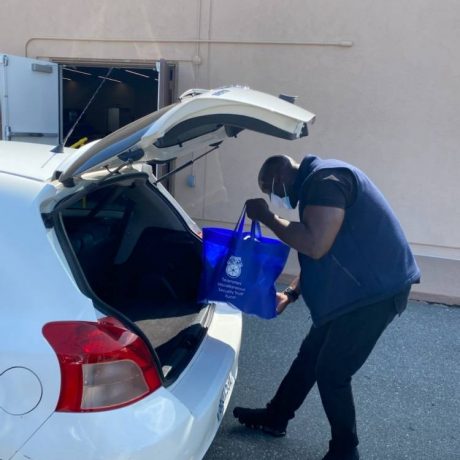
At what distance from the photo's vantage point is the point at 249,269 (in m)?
2.28

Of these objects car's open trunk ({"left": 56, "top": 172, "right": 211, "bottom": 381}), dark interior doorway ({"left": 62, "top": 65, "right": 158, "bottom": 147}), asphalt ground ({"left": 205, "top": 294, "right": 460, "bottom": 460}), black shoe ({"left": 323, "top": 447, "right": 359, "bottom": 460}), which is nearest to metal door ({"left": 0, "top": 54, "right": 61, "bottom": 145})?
car's open trunk ({"left": 56, "top": 172, "right": 211, "bottom": 381})

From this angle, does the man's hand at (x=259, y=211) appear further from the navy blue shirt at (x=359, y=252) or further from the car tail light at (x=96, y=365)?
the car tail light at (x=96, y=365)

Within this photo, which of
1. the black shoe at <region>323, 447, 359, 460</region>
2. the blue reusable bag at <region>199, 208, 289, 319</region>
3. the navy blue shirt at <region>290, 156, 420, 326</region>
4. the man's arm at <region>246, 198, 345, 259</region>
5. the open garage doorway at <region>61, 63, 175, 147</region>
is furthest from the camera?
the open garage doorway at <region>61, 63, 175, 147</region>

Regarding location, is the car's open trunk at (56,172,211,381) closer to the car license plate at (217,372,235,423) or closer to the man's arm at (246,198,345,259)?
the car license plate at (217,372,235,423)

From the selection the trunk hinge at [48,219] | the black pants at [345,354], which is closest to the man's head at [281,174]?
the black pants at [345,354]

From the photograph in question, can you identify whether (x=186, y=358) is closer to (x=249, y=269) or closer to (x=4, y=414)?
(x=249, y=269)

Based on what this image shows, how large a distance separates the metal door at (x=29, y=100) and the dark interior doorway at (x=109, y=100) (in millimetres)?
3933

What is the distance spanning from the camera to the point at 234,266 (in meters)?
2.30

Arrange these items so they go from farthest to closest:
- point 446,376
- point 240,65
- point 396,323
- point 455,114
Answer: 1. point 240,65
2. point 455,114
3. point 396,323
4. point 446,376

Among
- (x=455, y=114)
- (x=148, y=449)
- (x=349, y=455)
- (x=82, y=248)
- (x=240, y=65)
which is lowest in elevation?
(x=349, y=455)

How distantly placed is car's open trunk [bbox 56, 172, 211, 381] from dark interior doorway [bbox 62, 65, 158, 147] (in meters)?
8.07

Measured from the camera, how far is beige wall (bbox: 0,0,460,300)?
5246 millimetres

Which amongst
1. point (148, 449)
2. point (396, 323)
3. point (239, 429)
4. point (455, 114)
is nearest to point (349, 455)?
point (239, 429)

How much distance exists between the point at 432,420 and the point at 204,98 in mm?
2560
